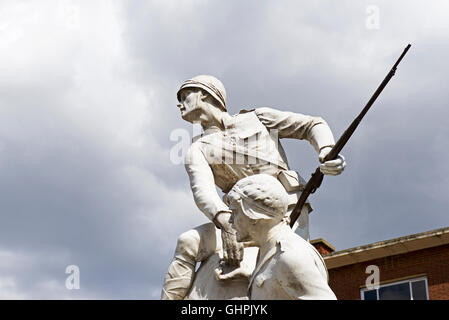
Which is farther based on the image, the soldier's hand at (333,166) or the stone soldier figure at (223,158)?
the soldier's hand at (333,166)

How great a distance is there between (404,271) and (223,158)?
17.9 m

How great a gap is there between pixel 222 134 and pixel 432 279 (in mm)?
17964

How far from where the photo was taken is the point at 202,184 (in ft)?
19.8

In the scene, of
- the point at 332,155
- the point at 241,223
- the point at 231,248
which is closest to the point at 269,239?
the point at 241,223

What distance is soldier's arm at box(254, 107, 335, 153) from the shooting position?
6446mm

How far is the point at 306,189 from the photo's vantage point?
19.9ft

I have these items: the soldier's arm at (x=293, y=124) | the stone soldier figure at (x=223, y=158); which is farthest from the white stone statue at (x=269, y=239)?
the soldier's arm at (x=293, y=124)

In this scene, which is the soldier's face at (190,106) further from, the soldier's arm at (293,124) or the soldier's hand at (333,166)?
the soldier's hand at (333,166)

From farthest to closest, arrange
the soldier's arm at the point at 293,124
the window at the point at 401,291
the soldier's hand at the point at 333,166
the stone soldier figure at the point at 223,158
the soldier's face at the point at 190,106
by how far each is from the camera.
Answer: the window at the point at 401,291 → the soldier's face at the point at 190,106 → the soldier's arm at the point at 293,124 → the soldier's hand at the point at 333,166 → the stone soldier figure at the point at 223,158

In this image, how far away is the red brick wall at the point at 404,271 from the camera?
22.3 meters

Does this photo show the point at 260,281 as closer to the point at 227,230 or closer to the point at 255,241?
the point at 255,241

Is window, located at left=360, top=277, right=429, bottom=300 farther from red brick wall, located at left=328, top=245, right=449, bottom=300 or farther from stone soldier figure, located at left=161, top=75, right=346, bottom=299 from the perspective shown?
stone soldier figure, located at left=161, top=75, right=346, bottom=299
